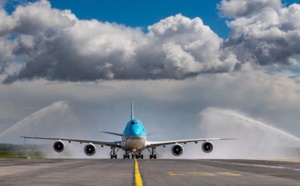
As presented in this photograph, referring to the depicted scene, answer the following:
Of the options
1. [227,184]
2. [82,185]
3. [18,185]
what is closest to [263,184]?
[227,184]

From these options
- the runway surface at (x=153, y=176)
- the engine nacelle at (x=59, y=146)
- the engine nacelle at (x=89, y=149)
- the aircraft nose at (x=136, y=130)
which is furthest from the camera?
the engine nacelle at (x=89, y=149)

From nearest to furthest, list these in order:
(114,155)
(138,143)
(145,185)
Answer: (145,185) → (138,143) → (114,155)

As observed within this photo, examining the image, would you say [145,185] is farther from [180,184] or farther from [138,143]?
[138,143]

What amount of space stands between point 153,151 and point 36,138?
1730cm

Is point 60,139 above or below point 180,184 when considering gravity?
above

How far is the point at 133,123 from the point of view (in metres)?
77.6

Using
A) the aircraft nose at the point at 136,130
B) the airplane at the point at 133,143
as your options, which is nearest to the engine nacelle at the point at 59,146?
the airplane at the point at 133,143

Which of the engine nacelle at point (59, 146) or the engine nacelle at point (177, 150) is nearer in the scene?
the engine nacelle at point (59, 146)

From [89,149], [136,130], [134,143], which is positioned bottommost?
[89,149]

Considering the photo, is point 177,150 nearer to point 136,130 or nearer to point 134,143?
point 134,143

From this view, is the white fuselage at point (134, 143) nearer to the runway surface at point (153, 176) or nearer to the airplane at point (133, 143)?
the airplane at point (133, 143)

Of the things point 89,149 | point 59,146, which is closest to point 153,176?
point 59,146

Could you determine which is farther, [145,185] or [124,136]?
[124,136]

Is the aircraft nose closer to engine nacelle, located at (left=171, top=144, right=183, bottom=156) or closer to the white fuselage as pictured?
the white fuselage
